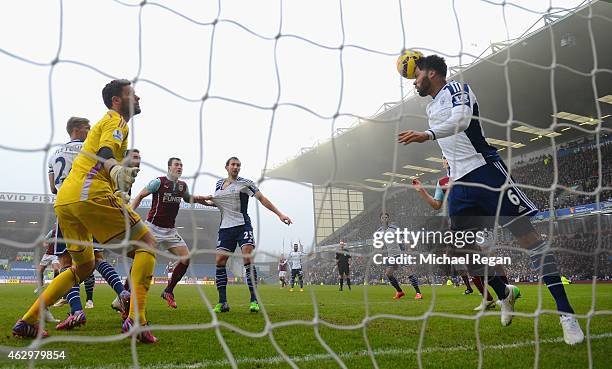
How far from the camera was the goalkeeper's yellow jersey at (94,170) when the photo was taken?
2.73 metres

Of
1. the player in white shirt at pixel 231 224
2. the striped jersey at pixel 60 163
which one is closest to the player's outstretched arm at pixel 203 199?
the player in white shirt at pixel 231 224

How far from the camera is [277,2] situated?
288 cm

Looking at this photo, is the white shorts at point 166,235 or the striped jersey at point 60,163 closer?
the striped jersey at point 60,163

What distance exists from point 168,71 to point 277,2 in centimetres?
80

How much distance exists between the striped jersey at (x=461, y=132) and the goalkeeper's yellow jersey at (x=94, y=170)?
1881 millimetres

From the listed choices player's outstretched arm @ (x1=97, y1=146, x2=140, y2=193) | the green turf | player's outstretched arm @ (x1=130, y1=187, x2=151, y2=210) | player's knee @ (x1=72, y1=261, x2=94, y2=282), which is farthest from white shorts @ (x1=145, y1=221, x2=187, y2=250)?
player's outstretched arm @ (x1=97, y1=146, x2=140, y2=193)

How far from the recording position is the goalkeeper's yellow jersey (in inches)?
107

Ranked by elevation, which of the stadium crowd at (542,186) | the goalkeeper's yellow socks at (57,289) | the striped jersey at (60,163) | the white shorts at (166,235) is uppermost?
the stadium crowd at (542,186)

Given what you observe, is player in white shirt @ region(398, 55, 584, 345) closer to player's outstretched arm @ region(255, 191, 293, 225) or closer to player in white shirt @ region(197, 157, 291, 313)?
player's outstretched arm @ region(255, 191, 293, 225)

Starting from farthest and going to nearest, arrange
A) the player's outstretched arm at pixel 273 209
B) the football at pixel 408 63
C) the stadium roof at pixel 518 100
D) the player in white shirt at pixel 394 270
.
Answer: the stadium roof at pixel 518 100
the player in white shirt at pixel 394 270
the player's outstretched arm at pixel 273 209
the football at pixel 408 63

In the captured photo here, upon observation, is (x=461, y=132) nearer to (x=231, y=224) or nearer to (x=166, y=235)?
(x=231, y=224)

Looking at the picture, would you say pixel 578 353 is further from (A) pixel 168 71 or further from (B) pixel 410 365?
(A) pixel 168 71

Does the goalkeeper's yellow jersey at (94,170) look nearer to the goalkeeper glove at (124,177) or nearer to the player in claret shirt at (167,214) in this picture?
the goalkeeper glove at (124,177)

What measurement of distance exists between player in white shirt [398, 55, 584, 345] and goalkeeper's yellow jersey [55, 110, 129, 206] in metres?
1.84
